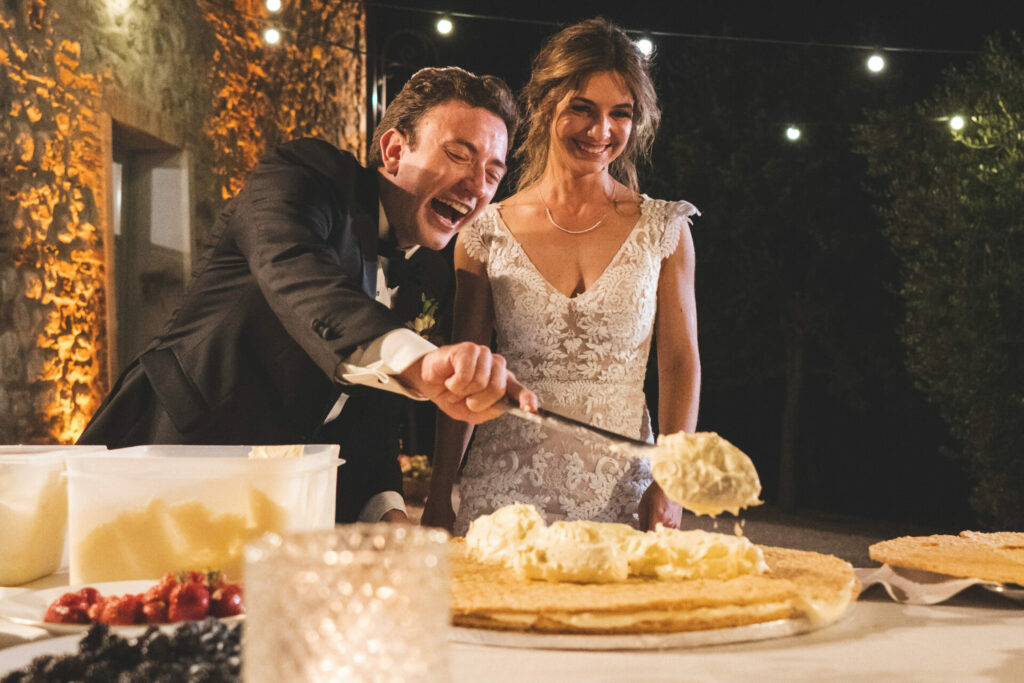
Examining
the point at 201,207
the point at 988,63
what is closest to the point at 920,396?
the point at 988,63

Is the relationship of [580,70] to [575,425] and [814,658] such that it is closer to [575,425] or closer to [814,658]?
[575,425]

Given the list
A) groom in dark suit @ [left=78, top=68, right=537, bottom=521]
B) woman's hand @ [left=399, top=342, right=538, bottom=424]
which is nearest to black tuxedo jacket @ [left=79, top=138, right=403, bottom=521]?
groom in dark suit @ [left=78, top=68, right=537, bottom=521]

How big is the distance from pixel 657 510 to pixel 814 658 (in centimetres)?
115

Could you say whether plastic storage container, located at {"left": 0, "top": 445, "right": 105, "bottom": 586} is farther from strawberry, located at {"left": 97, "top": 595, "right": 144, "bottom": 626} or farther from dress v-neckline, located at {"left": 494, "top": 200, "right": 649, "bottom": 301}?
dress v-neckline, located at {"left": 494, "top": 200, "right": 649, "bottom": 301}

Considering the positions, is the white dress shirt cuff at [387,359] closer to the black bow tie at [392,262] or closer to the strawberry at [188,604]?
the strawberry at [188,604]

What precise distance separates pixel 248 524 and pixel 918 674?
89 cm

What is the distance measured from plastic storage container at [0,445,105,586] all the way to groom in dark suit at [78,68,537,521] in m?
0.45

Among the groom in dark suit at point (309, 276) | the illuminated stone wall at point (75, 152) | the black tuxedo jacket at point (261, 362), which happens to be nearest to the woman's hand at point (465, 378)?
the groom in dark suit at point (309, 276)

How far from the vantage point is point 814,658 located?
107 centimetres

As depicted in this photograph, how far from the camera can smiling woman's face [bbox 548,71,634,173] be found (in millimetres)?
2439

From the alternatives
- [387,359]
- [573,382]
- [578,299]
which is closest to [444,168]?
[578,299]

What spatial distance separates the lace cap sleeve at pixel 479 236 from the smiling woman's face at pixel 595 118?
0.34 meters

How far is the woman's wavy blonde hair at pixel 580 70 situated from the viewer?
244cm

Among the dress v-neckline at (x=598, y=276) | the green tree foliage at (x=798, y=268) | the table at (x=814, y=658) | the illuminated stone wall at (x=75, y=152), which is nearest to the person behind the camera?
the table at (x=814, y=658)
